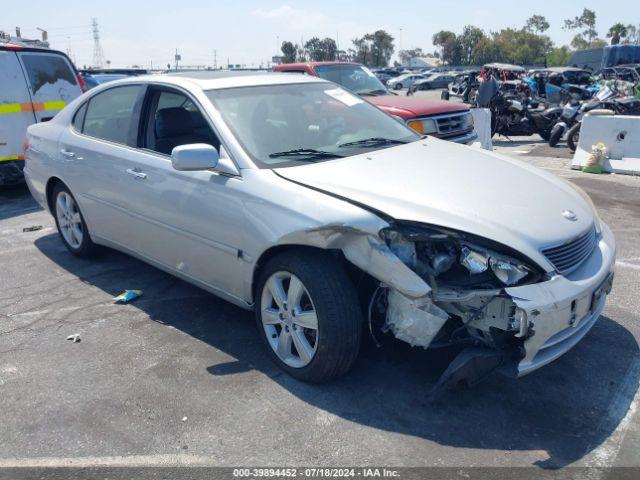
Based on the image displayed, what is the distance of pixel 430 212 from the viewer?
2.94m

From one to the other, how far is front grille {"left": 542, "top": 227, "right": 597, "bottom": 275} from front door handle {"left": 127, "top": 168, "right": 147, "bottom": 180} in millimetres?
2773

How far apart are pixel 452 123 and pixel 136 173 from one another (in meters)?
5.27

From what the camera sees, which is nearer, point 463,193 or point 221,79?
point 463,193

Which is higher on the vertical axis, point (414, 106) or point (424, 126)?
point (414, 106)

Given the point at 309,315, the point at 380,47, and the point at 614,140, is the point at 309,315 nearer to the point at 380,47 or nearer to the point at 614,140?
the point at 614,140

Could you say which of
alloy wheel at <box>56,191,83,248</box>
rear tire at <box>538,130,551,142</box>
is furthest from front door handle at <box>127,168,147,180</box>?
rear tire at <box>538,130,551,142</box>

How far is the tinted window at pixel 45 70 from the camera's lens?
815cm

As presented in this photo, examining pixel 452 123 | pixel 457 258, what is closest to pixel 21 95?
pixel 452 123

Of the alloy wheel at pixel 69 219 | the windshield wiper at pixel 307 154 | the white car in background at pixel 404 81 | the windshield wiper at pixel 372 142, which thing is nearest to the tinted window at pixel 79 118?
the alloy wheel at pixel 69 219

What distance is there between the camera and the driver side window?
402cm

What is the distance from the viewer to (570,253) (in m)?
3.06

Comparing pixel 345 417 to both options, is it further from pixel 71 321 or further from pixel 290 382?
Answer: pixel 71 321

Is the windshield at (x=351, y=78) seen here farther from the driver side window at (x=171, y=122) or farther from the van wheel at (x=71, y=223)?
the driver side window at (x=171, y=122)

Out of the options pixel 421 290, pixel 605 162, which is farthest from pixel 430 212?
pixel 605 162
